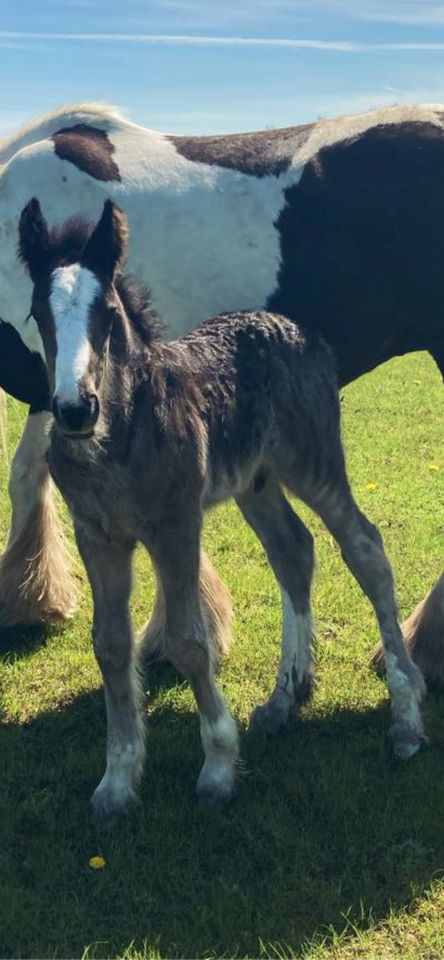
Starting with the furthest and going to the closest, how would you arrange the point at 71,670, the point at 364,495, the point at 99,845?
the point at 364,495 → the point at 71,670 → the point at 99,845

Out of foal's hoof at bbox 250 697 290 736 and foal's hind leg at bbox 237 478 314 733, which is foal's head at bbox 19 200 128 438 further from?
foal's hoof at bbox 250 697 290 736

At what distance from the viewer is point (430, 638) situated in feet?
15.6

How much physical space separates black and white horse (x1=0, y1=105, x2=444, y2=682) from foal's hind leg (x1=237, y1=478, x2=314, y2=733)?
0.68 metres

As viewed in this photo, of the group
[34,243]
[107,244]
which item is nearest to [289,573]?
[107,244]

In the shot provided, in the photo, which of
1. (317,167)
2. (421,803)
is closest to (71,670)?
(421,803)

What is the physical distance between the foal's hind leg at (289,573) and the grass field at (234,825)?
16 centimetres

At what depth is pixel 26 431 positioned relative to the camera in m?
5.20

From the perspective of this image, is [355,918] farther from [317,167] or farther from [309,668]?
[317,167]

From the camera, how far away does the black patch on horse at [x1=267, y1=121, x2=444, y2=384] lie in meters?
4.48

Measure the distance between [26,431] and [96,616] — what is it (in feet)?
5.72

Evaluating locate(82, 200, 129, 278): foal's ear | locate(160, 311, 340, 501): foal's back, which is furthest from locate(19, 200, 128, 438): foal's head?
locate(160, 311, 340, 501): foal's back

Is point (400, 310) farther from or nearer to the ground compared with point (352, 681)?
farther from the ground

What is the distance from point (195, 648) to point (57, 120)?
279 centimetres

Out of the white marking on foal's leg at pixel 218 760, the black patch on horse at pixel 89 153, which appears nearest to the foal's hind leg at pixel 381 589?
the white marking on foal's leg at pixel 218 760
